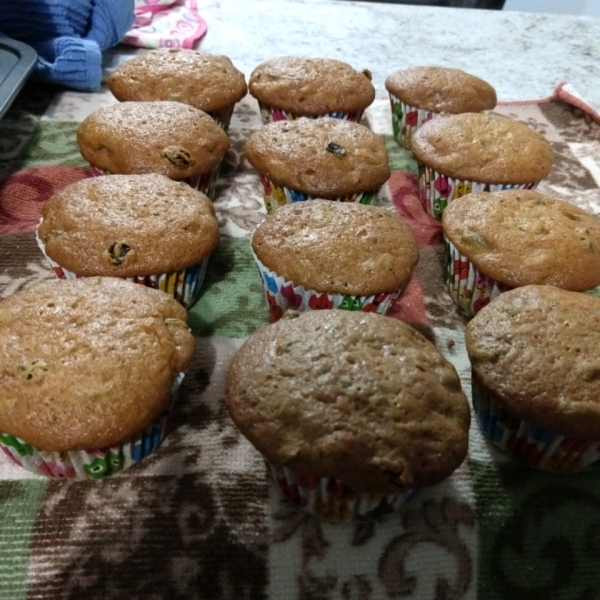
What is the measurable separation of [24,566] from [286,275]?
0.86m

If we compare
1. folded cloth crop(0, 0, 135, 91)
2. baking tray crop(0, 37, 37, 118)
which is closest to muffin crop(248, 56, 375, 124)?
folded cloth crop(0, 0, 135, 91)

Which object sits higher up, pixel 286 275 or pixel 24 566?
pixel 286 275

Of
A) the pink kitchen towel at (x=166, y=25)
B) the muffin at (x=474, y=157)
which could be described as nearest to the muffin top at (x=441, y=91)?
the muffin at (x=474, y=157)

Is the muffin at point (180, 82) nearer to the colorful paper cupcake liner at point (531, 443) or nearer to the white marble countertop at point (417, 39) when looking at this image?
the white marble countertop at point (417, 39)

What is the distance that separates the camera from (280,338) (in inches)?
49.4

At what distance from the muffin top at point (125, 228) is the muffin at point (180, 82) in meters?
0.67

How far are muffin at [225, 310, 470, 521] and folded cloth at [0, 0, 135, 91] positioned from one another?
180 cm

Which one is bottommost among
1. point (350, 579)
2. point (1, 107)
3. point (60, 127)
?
point (350, 579)

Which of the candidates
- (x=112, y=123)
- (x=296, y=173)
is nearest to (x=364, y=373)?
(x=296, y=173)

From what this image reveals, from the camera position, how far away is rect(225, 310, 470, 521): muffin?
1099 mm

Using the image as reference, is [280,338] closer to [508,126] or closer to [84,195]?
[84,195]

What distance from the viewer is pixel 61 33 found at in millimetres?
2559

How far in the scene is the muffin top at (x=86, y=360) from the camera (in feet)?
3.77

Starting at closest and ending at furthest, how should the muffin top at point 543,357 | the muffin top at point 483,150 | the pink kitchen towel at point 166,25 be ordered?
the muffin top at point 543,357 → the muffin top at point 483,150 → the pink kitchen towel at point 166,25
